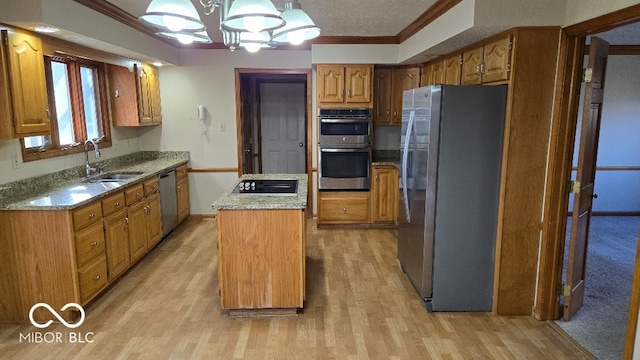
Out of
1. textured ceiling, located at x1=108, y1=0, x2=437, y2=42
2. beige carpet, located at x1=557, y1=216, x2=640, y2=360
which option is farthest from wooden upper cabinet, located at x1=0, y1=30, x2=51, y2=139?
beige carpet, located at x1=557, y1=216, x2=640, y2=360

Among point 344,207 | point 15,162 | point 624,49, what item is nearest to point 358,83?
point 344,207

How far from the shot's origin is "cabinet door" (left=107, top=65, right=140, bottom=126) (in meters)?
4.38

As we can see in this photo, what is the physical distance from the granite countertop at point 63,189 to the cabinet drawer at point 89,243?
0.23 meters

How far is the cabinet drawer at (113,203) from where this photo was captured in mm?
3201

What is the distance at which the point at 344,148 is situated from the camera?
4930 mm

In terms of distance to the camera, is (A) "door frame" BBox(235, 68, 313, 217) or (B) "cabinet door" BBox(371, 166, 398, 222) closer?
(B) "cabinet door" BBox(371, 166, 398, 222)

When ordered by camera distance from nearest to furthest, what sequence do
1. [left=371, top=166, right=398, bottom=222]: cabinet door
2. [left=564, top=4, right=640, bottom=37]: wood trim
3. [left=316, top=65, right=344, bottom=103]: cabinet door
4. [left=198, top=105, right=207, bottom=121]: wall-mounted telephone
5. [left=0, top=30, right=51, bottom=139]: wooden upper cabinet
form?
[left=564, top=4, right=640, bottom=37]: wood trim → [left=0, top=30, right=51, bottom=139]: wooden upper cabinet → [left=316, top=65, right=344, bottom=103]: cabinet door → [left=371, top=166, right=398, bottom=222]: cabinet door → [left=198, top=105, right=207, bottom=121]: wall-mounted telephone

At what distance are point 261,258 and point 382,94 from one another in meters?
3.16

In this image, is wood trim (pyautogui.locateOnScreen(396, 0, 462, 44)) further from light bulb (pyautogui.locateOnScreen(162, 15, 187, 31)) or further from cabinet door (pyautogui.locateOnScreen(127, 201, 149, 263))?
cabinet door (pyautogui.locateOnScreen(127, 201, 149, 263))

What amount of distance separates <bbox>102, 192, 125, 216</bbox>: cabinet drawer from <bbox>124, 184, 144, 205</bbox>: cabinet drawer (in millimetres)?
84

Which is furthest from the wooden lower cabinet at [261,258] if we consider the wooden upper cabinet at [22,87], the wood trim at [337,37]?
the wood trim at [337,37]

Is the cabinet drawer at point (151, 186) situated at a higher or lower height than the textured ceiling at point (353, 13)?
lower

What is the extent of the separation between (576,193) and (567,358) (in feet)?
3.60

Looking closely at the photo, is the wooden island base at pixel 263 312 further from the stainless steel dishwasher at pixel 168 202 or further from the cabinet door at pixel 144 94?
the cabinet door at pixel 144 94
